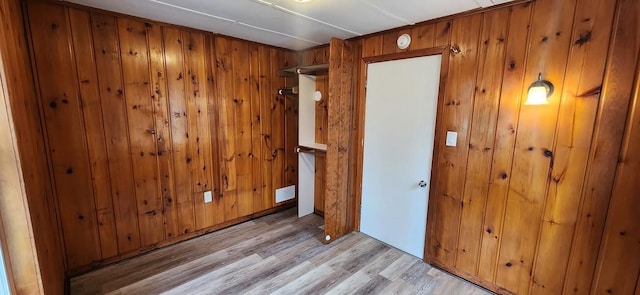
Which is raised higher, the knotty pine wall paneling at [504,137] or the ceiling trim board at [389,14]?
the ceiling trim board at [389,14]

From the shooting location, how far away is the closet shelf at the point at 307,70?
2871mm

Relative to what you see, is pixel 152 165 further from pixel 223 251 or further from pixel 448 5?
pixel 448 5

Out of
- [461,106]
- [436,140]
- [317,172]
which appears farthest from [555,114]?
[317,172]

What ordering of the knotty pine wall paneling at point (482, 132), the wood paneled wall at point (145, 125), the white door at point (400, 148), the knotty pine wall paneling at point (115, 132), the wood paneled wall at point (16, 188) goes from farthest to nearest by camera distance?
1. the white door at point (400, 148)
2. the knotty pine wall paneling at point (115, 132)
3. the wood paneled wall at point (145, 125)
4. the knotty pine wall paneling at point (482, 132)
5. the wood paneled wall at point (16, 188)

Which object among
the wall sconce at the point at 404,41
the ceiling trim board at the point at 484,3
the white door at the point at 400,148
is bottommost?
the white door at the point at 400,148

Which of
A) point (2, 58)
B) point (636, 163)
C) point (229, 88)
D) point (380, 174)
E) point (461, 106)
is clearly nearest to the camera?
point (2, 58)

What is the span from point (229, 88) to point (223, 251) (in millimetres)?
1747

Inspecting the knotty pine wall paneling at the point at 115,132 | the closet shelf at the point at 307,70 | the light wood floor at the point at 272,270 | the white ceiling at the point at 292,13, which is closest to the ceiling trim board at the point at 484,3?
the white ceiling at the point at 292,13

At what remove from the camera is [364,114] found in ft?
9.16

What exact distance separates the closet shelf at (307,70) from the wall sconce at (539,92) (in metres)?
1.78

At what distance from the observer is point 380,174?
273 cm

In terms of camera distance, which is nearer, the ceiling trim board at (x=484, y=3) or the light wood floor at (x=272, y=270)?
the ceiling trim board at (x=484, y=3)

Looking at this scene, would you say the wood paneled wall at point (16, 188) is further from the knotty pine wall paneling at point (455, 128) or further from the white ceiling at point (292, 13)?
the knotty pine wall paneling at point (455, 128)

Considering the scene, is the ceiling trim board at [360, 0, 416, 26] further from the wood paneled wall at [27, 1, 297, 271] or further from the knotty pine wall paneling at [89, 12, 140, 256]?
the knotty pine wall paneling at [89, 12, 140, 256]
